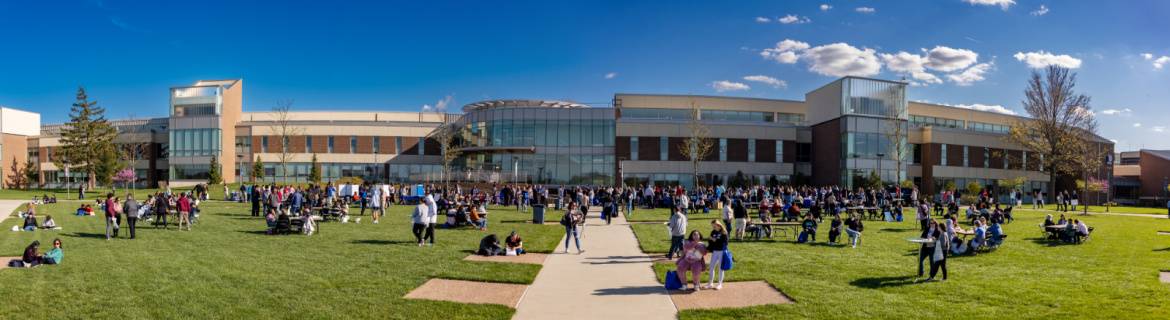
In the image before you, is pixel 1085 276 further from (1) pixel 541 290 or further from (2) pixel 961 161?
(2) pixel 961 161

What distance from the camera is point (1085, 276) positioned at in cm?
1374

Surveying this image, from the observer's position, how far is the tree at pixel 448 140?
6034 cm

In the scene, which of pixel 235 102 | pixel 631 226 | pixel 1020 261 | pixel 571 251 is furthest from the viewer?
pixel 235 102

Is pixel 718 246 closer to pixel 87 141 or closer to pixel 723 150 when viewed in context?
pixel 723 150

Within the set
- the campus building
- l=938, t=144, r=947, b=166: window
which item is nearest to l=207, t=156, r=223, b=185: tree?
the campus building

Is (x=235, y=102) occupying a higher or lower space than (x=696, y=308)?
higher

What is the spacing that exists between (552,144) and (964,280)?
151 feet

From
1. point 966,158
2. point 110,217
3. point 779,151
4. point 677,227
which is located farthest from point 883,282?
point 966,158

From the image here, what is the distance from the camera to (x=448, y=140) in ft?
206

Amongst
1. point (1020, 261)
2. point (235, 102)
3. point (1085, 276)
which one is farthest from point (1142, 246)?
point (235, 102)

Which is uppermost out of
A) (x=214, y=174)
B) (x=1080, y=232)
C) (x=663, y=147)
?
(x=663, y=147)

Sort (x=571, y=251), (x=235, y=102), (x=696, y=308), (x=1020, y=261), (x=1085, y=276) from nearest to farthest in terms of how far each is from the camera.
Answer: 1. (x=696, y=308)
2. (x=1085, y=276)
3. (x=1020, y=261)
4. (x=571, y=251)
5. (x=235, y=102)

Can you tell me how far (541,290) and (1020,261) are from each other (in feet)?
41.2

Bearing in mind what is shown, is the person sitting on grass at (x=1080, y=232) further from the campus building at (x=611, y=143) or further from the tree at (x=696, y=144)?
the tree at (x=696, y=144)
